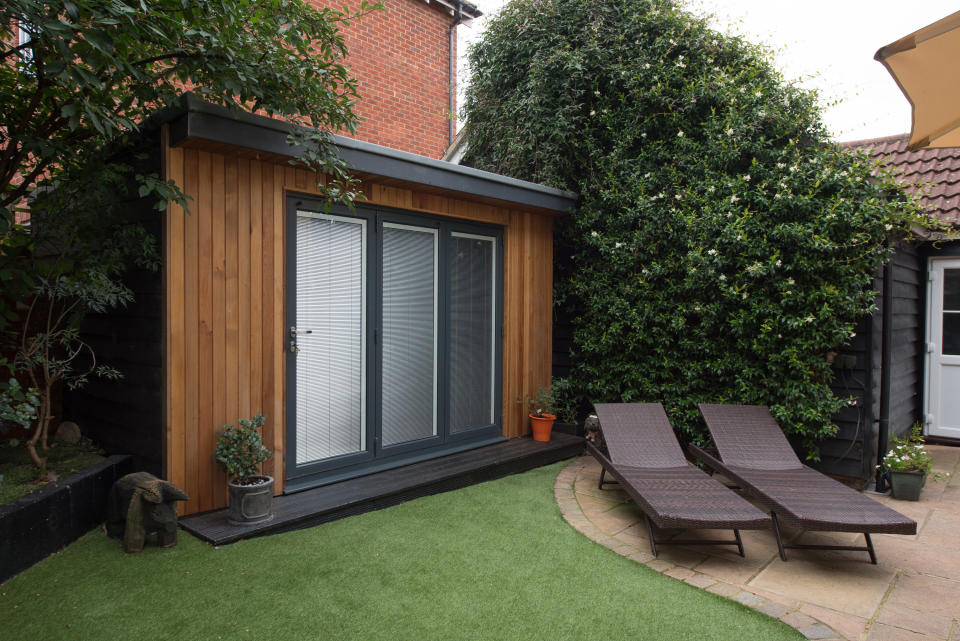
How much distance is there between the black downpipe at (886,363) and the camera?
517cm

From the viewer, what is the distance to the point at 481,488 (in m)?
4.78

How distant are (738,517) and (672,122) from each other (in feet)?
12.8

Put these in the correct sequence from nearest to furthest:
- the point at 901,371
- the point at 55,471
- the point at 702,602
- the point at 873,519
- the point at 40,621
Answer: the point at 40,621 < the point at 702,602 < the point at 873,519 < the point at 55,471 < the point at 901,371

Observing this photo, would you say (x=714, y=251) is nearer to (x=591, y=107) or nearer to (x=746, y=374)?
(x=746, y=374)

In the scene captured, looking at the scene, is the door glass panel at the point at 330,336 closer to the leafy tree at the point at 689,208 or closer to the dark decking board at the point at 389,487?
the dark decking board at the point at 389,487

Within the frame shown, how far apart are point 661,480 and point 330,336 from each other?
105 inches

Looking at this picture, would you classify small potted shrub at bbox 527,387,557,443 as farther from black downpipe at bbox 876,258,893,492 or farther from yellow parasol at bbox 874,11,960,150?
yellow parasol at bbox 874,11,960,150

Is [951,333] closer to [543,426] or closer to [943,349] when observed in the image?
[943,349]

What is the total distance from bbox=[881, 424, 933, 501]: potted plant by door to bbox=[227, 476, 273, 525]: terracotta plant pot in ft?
16.0

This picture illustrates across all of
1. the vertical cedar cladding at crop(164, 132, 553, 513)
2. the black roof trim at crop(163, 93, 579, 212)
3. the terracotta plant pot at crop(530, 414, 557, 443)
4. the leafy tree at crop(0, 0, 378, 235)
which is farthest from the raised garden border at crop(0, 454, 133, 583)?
the terracotta plant pot at crop(530, 414, 557, 443)

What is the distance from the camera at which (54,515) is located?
3334mm

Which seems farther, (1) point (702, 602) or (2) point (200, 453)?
(2) point (200, 453)

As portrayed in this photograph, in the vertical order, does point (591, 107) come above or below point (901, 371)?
above

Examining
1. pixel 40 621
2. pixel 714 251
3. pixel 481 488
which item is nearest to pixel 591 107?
pixel 714 251
